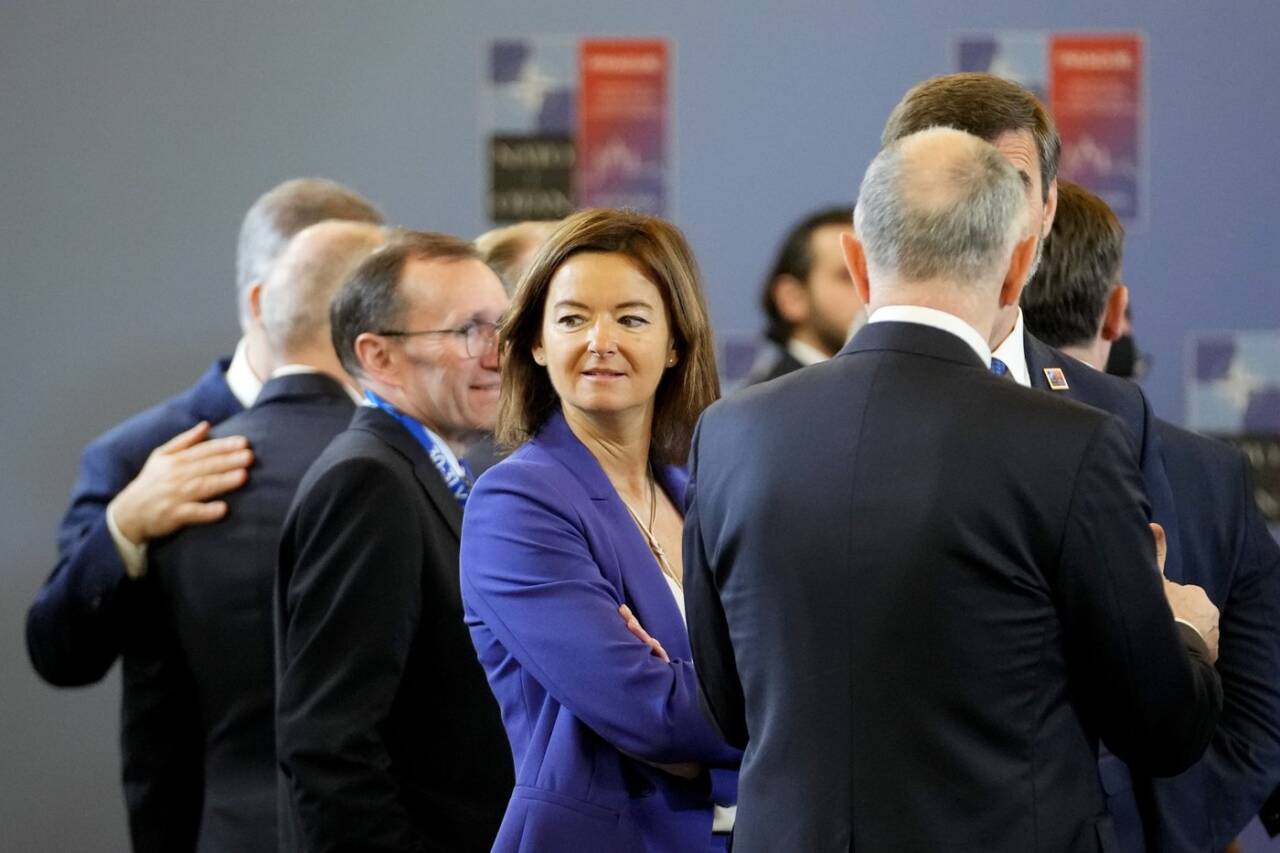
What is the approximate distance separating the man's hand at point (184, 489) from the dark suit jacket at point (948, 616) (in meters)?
1.29

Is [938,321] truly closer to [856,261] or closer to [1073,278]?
[856,261]

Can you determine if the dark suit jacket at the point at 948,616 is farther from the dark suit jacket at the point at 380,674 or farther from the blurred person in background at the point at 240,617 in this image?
the blurred person in background at the point at 240,617

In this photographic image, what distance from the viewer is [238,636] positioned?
2742 millimetres

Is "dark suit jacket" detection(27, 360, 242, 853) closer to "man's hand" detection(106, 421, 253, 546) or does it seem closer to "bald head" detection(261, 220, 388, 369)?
"man's hand" detection(106, 421, 253, 546)

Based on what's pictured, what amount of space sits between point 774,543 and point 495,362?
1.05m

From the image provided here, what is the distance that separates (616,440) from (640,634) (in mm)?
322

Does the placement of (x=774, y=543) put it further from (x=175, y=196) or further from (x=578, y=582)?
(x=175, y=196)

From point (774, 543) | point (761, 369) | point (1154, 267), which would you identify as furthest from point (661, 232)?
point (1154, 267)

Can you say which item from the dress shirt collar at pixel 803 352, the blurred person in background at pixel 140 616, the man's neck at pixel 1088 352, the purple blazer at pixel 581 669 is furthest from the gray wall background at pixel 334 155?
the purple blazer at pixel 581 669

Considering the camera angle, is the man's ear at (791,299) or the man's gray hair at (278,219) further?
the man's ear at (791,299)

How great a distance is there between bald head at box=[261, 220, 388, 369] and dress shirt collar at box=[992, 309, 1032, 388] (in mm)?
1202

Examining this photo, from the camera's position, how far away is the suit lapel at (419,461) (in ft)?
8.17

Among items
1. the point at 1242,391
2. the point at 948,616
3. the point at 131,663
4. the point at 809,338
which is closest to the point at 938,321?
the point at 948,616

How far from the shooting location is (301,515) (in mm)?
2457
